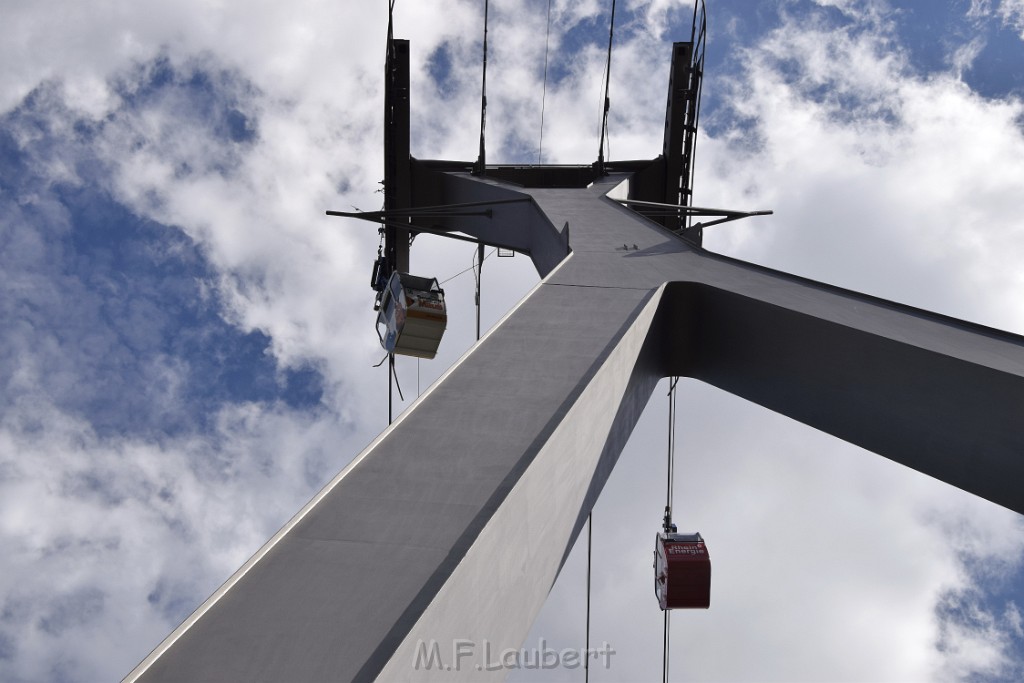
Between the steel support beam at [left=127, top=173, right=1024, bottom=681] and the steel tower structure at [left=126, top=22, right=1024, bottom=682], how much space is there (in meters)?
0.01

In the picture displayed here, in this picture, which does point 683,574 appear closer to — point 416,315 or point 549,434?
point 416,315

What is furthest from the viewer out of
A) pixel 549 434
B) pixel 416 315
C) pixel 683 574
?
pixel 416 315

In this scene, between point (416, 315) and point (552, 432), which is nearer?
point (552, 432)

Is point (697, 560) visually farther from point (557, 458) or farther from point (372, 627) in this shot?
point (372, 627)

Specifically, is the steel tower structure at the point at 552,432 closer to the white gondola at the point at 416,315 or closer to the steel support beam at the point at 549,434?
the steel support beam at the point at 549,434

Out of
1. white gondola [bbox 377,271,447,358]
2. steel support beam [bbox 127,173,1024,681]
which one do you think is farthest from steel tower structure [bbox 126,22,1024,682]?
white gondola [bbox 377,271,447,358]

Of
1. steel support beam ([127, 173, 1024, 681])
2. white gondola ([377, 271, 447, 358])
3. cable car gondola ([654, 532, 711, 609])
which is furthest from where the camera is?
white gondola ([377, 271, 447, 358])

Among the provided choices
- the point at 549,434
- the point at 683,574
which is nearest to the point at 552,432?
the point at 549,434

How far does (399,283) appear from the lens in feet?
43.1

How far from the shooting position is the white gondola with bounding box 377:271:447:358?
12.8 metres

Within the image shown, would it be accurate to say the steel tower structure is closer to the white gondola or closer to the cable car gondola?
the white gondola

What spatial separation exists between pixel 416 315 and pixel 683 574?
5.45 meters

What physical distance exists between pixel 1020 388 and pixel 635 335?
9.89 ft

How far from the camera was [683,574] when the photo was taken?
11.7 metres
